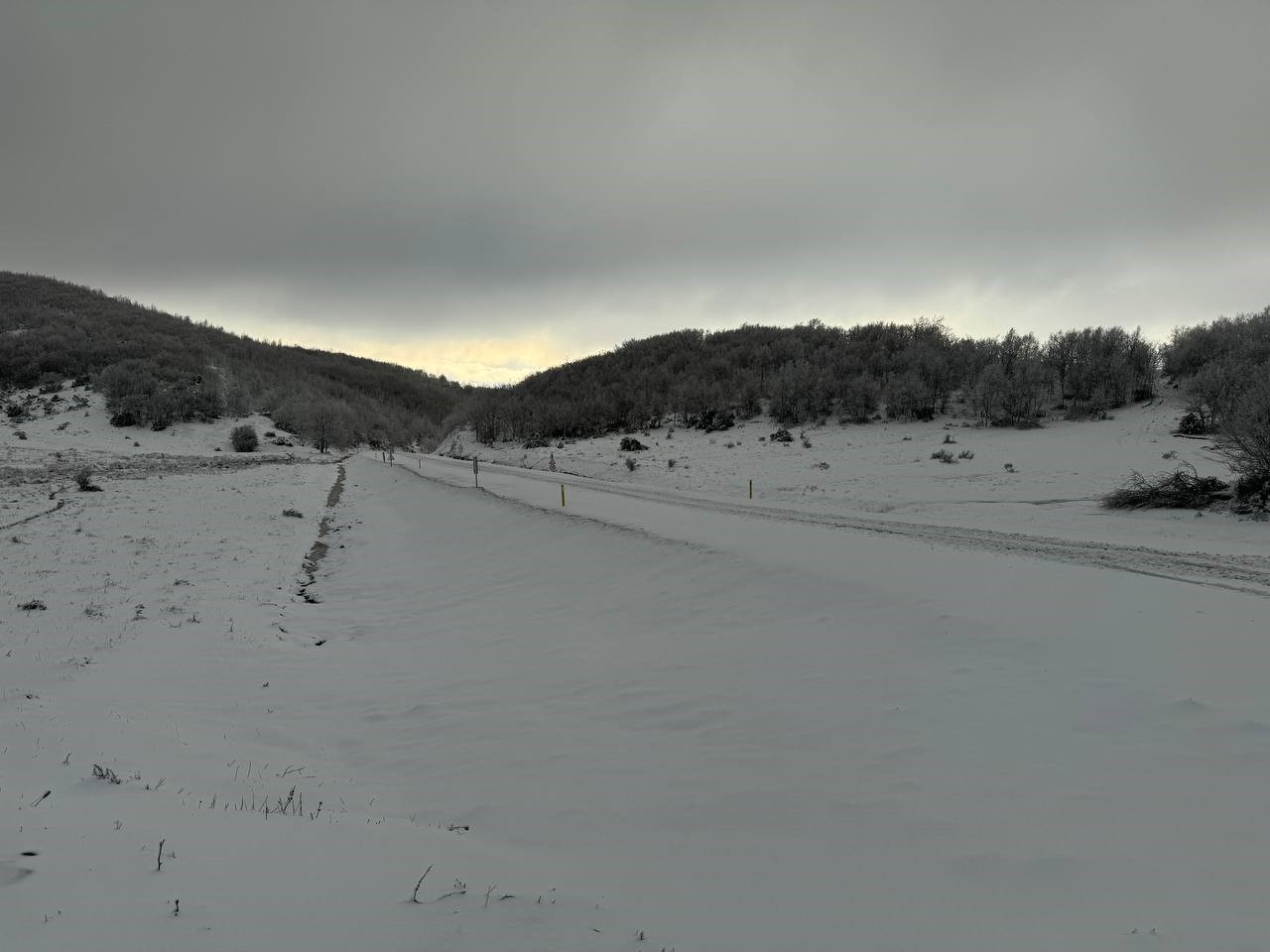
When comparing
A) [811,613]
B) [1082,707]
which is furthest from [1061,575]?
[1082,707]

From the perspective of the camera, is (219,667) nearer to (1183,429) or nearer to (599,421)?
(1183,429)

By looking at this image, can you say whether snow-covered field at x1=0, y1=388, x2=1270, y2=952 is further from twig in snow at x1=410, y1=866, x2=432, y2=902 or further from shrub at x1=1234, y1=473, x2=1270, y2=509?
shrub at x1=1234, y1=473, x2=1270, y2=509

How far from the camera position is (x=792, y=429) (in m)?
50.2

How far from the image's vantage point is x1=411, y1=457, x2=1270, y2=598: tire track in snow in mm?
9008

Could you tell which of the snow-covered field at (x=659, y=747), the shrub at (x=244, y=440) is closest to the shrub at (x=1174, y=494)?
Answer: the snow-covered field at (x=659, y=747)

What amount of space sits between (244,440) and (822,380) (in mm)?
62215

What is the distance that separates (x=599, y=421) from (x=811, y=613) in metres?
63.0

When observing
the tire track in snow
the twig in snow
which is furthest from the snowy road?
the twig in snow

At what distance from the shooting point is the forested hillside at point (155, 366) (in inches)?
2714

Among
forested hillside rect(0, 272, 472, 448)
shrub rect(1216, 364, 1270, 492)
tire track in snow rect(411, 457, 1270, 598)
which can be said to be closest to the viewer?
tire track in snow rect(411, 457, 1270, 598)

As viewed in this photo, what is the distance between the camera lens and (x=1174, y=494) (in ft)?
53.4

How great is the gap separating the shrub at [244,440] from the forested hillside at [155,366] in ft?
23.6

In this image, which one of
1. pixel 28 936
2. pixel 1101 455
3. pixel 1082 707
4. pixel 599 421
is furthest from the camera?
pixel 599 421

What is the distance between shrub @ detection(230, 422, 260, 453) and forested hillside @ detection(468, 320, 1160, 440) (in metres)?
27.5
